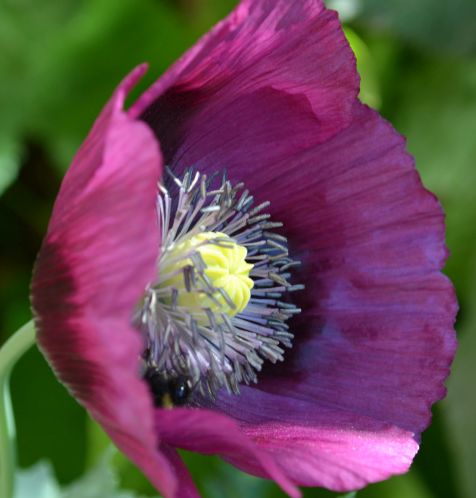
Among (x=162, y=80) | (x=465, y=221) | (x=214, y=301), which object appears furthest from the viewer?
(x=465, y=221)

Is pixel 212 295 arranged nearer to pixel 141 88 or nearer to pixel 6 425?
pixel 6 425

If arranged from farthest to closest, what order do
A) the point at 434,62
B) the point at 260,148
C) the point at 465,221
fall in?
the point at 434,62, the point at 465,221, the point at 260,148

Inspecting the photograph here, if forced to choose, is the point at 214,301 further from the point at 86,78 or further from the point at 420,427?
the point at 86,78

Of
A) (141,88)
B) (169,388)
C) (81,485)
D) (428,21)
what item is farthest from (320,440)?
(428,21)

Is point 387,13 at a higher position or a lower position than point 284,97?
lower

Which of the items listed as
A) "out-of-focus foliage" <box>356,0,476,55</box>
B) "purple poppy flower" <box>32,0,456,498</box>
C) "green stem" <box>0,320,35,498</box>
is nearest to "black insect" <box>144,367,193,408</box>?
"purple poppy flower" <box>32,0,456,498</box>

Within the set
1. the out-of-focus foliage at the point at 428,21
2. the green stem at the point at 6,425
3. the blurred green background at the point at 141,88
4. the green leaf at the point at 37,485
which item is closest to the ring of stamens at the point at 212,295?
the green stem at the point at 6,425

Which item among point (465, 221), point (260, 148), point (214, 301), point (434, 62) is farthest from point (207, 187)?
point (434, 62)

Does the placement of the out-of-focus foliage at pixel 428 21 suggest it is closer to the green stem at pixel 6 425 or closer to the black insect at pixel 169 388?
the black insect at pixel 169 388

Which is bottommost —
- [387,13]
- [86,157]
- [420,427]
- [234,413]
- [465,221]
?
[465,221]

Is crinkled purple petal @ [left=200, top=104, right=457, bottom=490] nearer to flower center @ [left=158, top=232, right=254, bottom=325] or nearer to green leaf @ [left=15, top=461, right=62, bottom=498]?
flower center @ [left=158, top=232, right=254, bottom=325]
